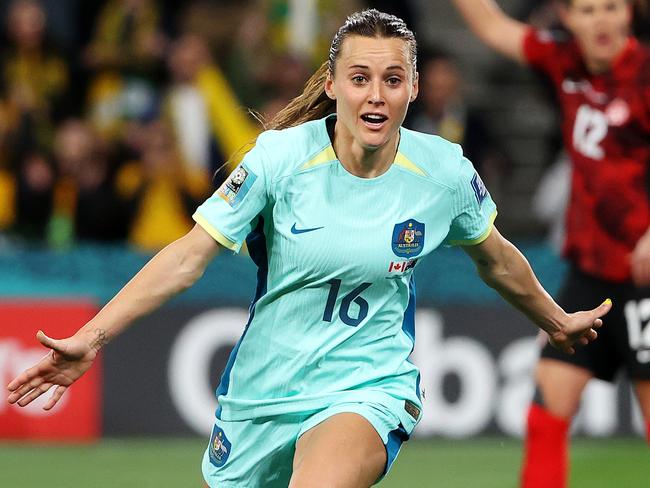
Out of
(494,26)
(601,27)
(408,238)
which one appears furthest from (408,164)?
(494,26)

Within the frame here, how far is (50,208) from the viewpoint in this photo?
34.3 ft

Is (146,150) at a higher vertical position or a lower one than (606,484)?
higher

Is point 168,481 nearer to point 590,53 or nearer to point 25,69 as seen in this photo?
point 590,53

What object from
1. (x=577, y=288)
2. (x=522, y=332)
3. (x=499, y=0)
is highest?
(x=577, y=288)

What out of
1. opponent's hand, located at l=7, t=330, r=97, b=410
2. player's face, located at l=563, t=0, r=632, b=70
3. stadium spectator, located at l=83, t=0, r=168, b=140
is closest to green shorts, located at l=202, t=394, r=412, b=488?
opponent's hand, located at l=7, t=330, r=97, b=410

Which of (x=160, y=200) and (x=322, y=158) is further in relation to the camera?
(x=160, y=200)

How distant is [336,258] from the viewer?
14.2 ft

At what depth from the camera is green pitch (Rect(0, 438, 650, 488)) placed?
8.09 metres

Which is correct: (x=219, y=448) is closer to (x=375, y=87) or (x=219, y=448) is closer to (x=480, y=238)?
(x=480, y=238)

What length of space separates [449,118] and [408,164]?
6.32 m

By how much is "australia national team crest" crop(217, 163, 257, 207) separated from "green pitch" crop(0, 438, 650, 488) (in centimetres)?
397

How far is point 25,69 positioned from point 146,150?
1552 mm

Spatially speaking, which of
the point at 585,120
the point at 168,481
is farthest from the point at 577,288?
the point at 168,481

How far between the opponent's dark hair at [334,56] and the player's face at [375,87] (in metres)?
0.03
